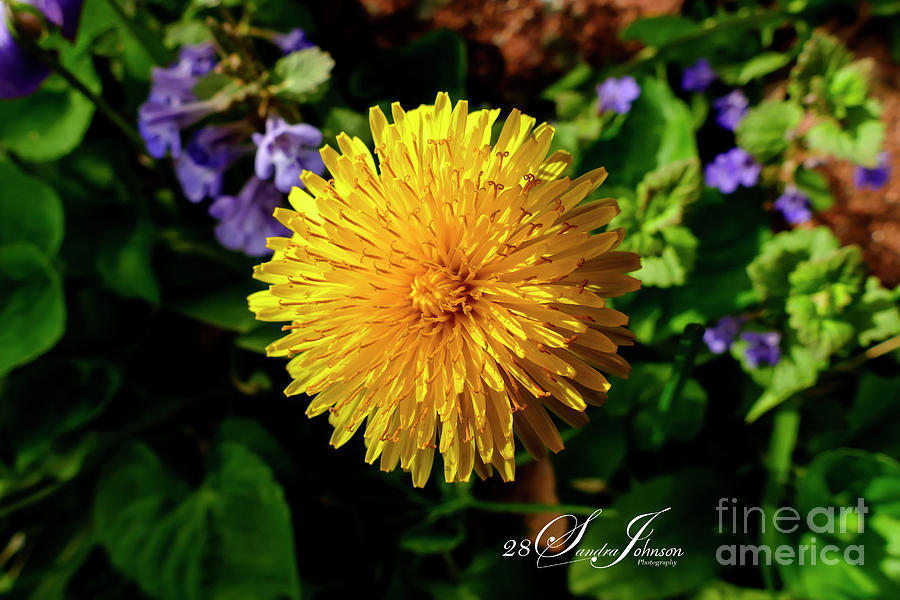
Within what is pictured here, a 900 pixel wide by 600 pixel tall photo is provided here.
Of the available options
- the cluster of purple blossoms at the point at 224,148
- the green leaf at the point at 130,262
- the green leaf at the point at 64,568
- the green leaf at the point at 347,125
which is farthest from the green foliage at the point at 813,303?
the green leaf at the point at 64,568

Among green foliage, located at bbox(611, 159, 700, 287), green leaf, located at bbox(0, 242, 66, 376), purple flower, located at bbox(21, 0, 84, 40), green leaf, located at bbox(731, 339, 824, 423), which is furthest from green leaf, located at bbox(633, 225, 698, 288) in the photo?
green leaf, located at bbox(0, 242, 66, 376)

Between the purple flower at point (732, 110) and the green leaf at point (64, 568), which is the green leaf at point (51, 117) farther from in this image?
the purple flower at point (732, 110)

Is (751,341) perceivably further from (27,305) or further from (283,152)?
(27,305)

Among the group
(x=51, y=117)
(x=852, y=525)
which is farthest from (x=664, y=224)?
(x=51, y=117)

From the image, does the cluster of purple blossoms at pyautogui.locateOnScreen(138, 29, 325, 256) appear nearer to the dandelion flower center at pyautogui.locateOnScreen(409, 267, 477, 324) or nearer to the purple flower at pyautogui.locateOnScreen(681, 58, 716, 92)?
the dandelion flower center at pyautogui.locateOnScreen(409, 267, 477, 324)

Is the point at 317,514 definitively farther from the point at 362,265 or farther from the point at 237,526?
the point at 362,265

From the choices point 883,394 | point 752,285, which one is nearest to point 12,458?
point 752,285

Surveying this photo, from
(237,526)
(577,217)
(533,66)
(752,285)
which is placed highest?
(533,66)
